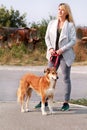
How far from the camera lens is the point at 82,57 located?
86.5 feet

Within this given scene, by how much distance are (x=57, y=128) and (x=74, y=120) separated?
75 cm

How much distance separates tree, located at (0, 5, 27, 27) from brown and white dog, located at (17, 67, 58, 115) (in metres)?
30.2

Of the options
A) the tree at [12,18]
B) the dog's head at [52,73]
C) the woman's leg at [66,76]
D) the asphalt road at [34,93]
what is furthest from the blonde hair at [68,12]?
the tree at [12,18]

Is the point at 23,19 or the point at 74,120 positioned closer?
the point at 74,120

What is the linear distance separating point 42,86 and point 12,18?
104 ft

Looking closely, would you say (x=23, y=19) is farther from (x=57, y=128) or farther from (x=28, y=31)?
(x=57, y=128)

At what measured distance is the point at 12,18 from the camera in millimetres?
40625

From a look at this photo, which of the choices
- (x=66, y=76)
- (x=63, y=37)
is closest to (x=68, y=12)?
(x=63, y=37)

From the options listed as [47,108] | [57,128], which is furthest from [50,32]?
[57,128]

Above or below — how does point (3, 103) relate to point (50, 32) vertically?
below

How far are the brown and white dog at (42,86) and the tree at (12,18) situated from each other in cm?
3019

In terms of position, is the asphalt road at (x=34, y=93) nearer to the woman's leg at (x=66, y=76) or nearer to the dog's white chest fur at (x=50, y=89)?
the woman's leg at (x=66, y=76)

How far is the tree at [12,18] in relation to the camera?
3978cm

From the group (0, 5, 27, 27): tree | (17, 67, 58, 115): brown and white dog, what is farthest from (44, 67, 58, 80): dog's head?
(0, 5, 27, 27): tree
